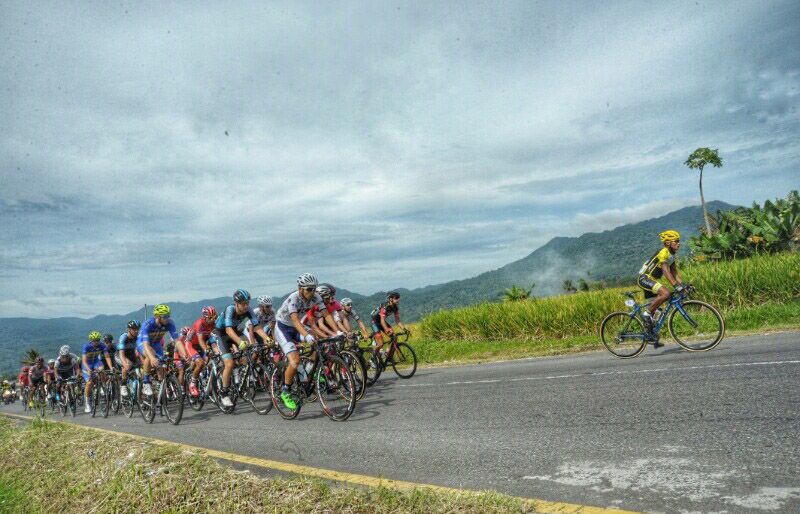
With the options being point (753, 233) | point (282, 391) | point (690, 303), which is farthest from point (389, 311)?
point (753, 233)

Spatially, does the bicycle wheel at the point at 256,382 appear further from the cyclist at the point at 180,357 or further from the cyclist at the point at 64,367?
the cyclist at the point at 64,367

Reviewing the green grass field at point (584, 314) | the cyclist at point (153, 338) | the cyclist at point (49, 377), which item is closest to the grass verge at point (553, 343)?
the green grass field at point (584, 314)

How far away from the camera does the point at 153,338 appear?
1138cm

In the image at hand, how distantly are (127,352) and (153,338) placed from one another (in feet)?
8.49

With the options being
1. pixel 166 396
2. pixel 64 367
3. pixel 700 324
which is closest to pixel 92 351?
pixel 64 367

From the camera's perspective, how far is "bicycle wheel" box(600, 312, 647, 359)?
35.1ft

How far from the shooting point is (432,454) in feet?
17.7

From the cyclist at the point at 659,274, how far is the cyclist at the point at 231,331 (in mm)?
8033

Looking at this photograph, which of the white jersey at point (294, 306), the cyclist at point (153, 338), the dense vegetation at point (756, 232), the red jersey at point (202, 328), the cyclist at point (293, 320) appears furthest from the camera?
the dense vegetation at point (756, 232)

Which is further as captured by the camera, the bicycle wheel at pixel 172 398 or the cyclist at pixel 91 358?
the cyclist at pixel 91 358

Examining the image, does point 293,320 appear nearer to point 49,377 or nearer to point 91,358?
point 91,358

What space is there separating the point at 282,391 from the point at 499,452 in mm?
4862

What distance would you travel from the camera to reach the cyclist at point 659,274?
10.3 meters

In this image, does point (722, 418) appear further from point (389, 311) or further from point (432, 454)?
point (389, 311)
